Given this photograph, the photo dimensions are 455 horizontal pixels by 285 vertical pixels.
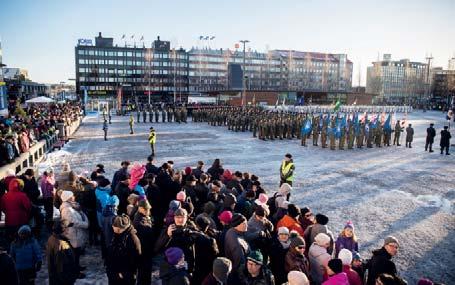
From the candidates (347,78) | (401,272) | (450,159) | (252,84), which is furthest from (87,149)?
(347,78)

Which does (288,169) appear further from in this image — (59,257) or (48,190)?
(59,257)

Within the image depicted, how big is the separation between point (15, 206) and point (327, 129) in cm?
1932

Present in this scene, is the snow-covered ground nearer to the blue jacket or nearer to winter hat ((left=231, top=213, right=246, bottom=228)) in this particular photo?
the blue jacket

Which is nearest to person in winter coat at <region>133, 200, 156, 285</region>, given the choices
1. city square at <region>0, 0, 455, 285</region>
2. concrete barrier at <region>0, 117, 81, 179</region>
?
city square at <region>0, 0, 455, 285</region>

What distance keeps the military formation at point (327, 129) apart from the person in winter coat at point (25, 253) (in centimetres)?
1929

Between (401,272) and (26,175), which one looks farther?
(26,175)

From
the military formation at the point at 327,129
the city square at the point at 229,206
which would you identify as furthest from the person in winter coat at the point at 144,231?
the military formation at the point at 327,129

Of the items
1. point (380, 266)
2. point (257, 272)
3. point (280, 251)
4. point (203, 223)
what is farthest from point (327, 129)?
point (257, 272)

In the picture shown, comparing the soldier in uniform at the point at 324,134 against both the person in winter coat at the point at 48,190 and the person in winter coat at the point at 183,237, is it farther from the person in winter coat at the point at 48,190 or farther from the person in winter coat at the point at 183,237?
the person in winter coat at the point at 183,237

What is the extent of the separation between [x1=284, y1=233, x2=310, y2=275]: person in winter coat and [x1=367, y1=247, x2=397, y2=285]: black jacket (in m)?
0.89

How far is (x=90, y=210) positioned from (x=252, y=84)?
384 ft

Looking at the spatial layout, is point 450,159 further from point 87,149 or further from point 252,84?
point 252,84

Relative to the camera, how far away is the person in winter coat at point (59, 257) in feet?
16.4

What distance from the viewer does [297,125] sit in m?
27.6
